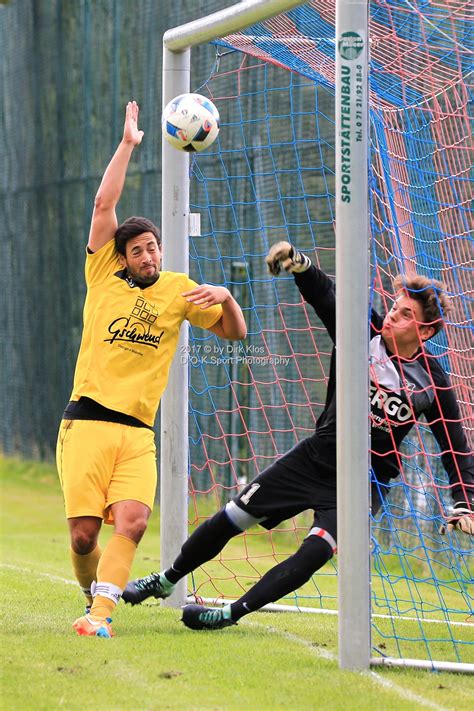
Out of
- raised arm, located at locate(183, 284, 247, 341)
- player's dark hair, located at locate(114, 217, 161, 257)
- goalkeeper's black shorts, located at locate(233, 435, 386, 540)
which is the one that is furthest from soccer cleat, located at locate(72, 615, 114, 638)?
player's dark hair, located at locate(114, 217, 161, 257)

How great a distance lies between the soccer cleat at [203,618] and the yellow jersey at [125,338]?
98 centimetres

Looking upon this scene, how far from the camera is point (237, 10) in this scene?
6352 mm

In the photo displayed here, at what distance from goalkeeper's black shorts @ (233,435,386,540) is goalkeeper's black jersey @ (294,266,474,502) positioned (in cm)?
6

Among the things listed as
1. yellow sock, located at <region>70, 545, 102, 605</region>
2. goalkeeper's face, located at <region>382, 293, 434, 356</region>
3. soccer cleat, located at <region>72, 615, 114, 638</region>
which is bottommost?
soccer cleat, located at <region>72, 615, 114, 638</region>

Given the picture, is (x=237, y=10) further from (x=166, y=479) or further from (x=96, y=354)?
(x=166, y=479)

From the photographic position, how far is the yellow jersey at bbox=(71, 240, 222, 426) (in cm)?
582

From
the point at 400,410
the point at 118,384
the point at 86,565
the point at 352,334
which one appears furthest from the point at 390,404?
the point at 86,565

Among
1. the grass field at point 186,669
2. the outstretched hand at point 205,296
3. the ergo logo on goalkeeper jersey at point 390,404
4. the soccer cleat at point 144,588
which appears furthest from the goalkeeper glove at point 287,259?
the soccer cleat at point 144,588

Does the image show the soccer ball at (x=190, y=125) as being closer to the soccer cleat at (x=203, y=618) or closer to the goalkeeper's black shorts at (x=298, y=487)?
the goalkeeper's black shorts at (x=298, y=487)

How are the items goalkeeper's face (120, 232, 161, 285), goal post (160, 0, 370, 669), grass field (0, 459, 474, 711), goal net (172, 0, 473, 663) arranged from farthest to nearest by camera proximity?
goal net (172, 0, 473, 663)
goalkeeper's face (120, 232, 161, 285)
goal post (160, 0, 370, 669)
grass field (0, 459, 474, 711)

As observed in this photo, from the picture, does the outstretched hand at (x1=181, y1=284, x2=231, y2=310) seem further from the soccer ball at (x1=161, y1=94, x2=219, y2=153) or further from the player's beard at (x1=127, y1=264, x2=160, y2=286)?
the soccer ball at (x1=161, y1=94, x2=219, y2=153)

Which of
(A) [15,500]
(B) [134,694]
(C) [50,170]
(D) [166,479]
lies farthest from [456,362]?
(C) [50,170]

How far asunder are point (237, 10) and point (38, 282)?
393 inches

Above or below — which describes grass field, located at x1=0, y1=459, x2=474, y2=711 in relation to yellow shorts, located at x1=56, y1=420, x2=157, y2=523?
below
